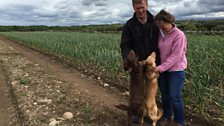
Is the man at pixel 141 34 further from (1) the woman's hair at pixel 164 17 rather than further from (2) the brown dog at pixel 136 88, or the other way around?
(2) the brown dog at pixel 136 88

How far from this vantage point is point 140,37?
14.8 ft

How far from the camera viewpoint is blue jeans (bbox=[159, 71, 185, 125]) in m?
4.53

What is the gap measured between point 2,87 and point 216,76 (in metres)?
5.48

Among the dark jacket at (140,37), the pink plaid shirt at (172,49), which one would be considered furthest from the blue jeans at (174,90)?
the dark jacket at (140,37)

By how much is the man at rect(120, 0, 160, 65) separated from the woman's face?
0.16 m

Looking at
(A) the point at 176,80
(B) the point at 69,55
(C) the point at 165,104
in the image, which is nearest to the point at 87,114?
(C) the point at 165,104

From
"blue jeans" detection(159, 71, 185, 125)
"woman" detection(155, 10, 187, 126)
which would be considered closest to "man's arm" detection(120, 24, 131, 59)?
"woman" detection(155, 10, 187, 126)

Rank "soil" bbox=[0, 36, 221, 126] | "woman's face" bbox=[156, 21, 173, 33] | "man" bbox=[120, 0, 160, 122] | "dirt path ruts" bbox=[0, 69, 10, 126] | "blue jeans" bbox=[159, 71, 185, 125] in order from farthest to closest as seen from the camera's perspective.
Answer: "dirt path ruts" bbox=[0, 69, 10, 126] → "soil" bbox=[0, 36, 221, 126] → "blue jeans" bbox=[159, 71, 185, 125] → "man" bbox=[120, 0, 160, 122] → "woman's face" bbox=[156, 21, 173, 33]

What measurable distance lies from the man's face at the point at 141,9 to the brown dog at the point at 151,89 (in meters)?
0.52

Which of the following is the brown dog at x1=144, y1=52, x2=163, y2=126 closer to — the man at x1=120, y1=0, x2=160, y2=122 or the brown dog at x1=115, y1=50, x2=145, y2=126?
the brown dog at x1=115, y1=50, x2=145, y2=126

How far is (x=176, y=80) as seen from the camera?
4527 mm

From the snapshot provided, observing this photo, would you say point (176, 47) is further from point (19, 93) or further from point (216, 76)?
point (19, 93)

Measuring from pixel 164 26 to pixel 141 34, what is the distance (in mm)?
349

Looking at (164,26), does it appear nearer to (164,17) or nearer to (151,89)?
(164,17)
